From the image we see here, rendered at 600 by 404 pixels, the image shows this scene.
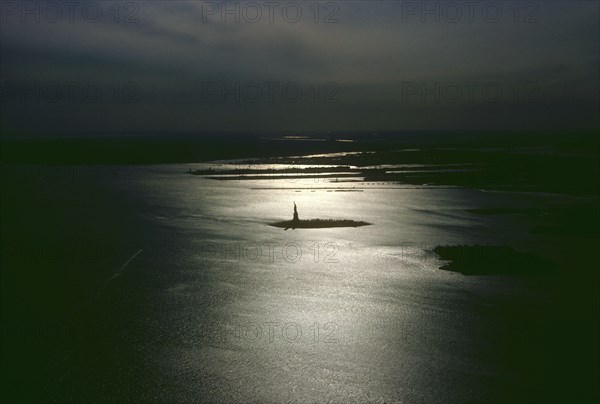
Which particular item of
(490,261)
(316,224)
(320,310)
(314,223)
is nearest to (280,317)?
(320,310)

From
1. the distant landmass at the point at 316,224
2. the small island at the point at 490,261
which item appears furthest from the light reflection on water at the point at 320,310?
the distant landmass at the point at 316,224

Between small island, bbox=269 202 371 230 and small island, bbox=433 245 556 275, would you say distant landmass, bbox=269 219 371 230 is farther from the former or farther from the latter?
small island, bbox=433 245 556 275

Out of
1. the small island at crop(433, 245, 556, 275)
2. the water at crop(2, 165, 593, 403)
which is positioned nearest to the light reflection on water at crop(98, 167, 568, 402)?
the water at crop(2, 165, 593, 403)

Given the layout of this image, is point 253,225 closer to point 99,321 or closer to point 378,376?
point 99,321

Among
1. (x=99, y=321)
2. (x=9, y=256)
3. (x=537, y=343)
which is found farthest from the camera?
(x=9, y=256)

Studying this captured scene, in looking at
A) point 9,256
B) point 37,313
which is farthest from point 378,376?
point 9,256
